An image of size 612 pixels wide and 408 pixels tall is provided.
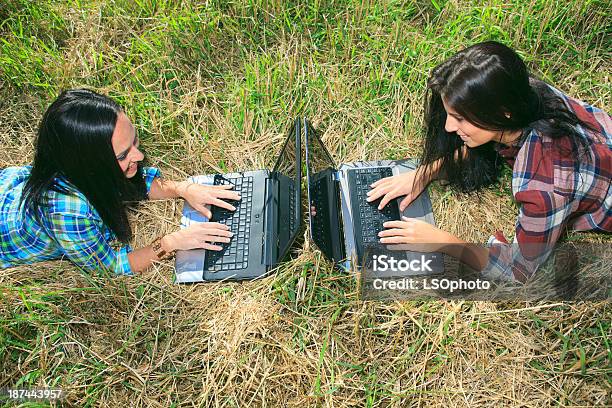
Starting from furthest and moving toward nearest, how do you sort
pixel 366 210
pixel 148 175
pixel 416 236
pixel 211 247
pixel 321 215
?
pixel 148 175 → pixel 366 210 → pixel 211 247 → pixel 416 236 → pixel 321 215

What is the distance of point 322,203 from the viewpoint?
2262 mm

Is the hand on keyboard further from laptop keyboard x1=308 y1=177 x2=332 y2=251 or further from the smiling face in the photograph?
the smiling face

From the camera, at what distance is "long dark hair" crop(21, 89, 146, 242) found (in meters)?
2.09

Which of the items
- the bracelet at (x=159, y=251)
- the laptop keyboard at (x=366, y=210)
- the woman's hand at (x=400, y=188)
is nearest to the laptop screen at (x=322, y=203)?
the laptop keyboard at (x=366, y=210)

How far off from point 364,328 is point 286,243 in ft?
1.73

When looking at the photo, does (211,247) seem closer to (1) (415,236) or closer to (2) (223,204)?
(2) (223,204)

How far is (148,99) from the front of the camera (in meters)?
3.12

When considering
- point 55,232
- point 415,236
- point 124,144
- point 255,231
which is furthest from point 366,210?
point 55,232

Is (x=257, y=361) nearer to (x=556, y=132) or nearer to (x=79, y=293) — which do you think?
(x=79, y=293)

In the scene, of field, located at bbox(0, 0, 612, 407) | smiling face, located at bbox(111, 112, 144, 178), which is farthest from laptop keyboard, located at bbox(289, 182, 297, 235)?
smiling face, located at bbox(111, 112, 144, 178)

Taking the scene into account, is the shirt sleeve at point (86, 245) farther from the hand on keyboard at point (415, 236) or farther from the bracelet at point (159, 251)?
the hand on keyboard at point (415, 236)

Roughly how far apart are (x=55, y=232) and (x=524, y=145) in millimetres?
2070

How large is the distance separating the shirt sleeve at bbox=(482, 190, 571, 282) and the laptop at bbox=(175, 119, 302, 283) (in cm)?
97

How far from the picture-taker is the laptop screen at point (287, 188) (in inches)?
89.8
